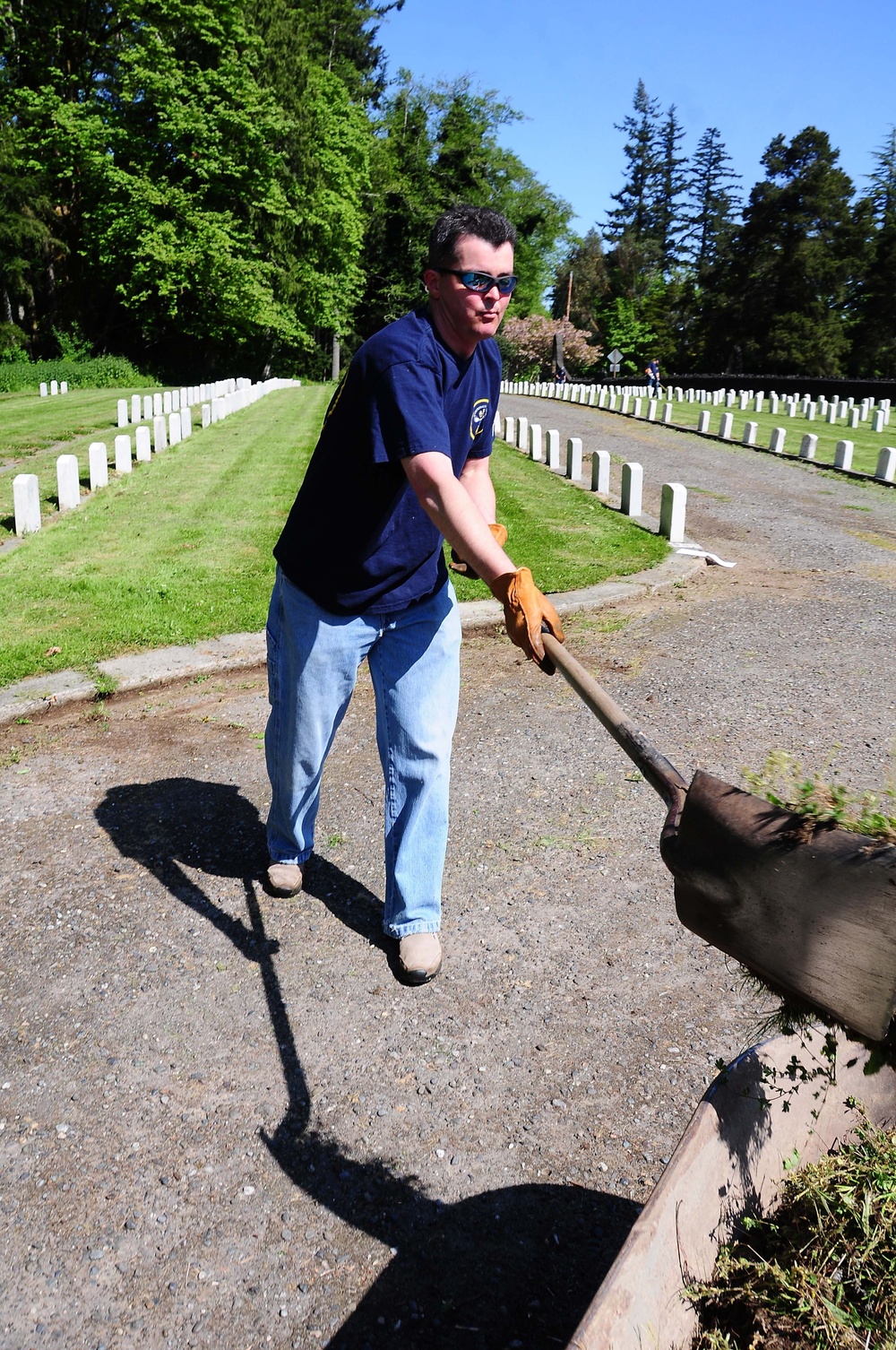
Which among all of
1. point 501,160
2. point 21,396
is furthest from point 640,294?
point 21,396

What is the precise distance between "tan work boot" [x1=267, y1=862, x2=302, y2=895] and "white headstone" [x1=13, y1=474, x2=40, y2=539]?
701 cm

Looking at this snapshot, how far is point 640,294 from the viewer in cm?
8238

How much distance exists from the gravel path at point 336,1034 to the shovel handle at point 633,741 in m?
1.05

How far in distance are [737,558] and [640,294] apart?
259 feet

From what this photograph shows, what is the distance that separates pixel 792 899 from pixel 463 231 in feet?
6.44

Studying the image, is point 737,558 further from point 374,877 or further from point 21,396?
point 21,396

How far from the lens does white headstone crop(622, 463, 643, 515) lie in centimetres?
1174

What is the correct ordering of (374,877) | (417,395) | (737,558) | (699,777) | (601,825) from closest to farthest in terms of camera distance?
(699,777), (417,395), (374,877), (601,825), (737,558)

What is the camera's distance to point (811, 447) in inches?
733

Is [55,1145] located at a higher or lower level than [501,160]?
lower

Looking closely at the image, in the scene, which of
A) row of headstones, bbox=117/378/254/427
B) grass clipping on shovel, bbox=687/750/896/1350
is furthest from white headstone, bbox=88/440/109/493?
grass clipping on shovel, bbox=687/750/896/1350

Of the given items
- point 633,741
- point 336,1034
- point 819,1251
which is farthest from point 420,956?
point 819,1251

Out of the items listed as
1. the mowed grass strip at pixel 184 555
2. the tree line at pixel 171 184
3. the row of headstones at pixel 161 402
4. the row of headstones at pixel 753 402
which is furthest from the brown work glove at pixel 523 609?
the tree line at pixel 171 184

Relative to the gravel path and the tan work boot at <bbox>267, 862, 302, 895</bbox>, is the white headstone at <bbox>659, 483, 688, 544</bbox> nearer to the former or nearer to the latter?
the gravel path
